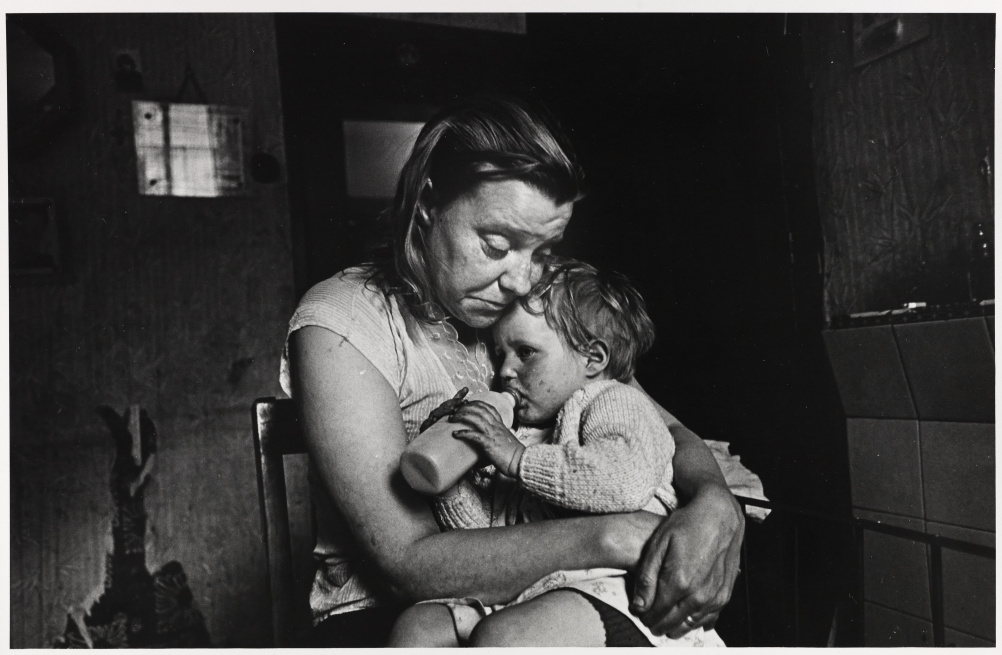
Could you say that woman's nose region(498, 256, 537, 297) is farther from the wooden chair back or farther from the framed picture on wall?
the framed picture on wall

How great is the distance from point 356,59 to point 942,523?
0.95 metres

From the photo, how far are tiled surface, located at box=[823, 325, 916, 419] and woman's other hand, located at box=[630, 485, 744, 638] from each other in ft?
0.82

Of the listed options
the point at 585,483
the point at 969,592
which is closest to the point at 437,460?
A: the point at 585,483

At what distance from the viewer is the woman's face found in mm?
848

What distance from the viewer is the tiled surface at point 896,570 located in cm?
84

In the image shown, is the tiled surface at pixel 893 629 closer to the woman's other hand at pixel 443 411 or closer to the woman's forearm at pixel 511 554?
the woman's forearm at pixel 511 554

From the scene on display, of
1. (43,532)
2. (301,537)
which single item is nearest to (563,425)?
(301,537)

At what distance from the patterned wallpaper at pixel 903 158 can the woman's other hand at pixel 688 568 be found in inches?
13.1

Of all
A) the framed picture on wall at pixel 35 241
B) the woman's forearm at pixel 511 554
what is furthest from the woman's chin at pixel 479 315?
the framed picture on wall at pixel 35 241

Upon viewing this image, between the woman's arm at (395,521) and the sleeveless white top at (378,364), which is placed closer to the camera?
the woman's arm at (395,521)

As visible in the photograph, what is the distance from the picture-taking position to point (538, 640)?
705 mm

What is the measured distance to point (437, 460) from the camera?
73cm

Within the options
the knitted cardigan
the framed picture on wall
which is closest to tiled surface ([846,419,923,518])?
the knitted cardigan

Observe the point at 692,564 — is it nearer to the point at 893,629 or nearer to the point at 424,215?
the point at 893,629
